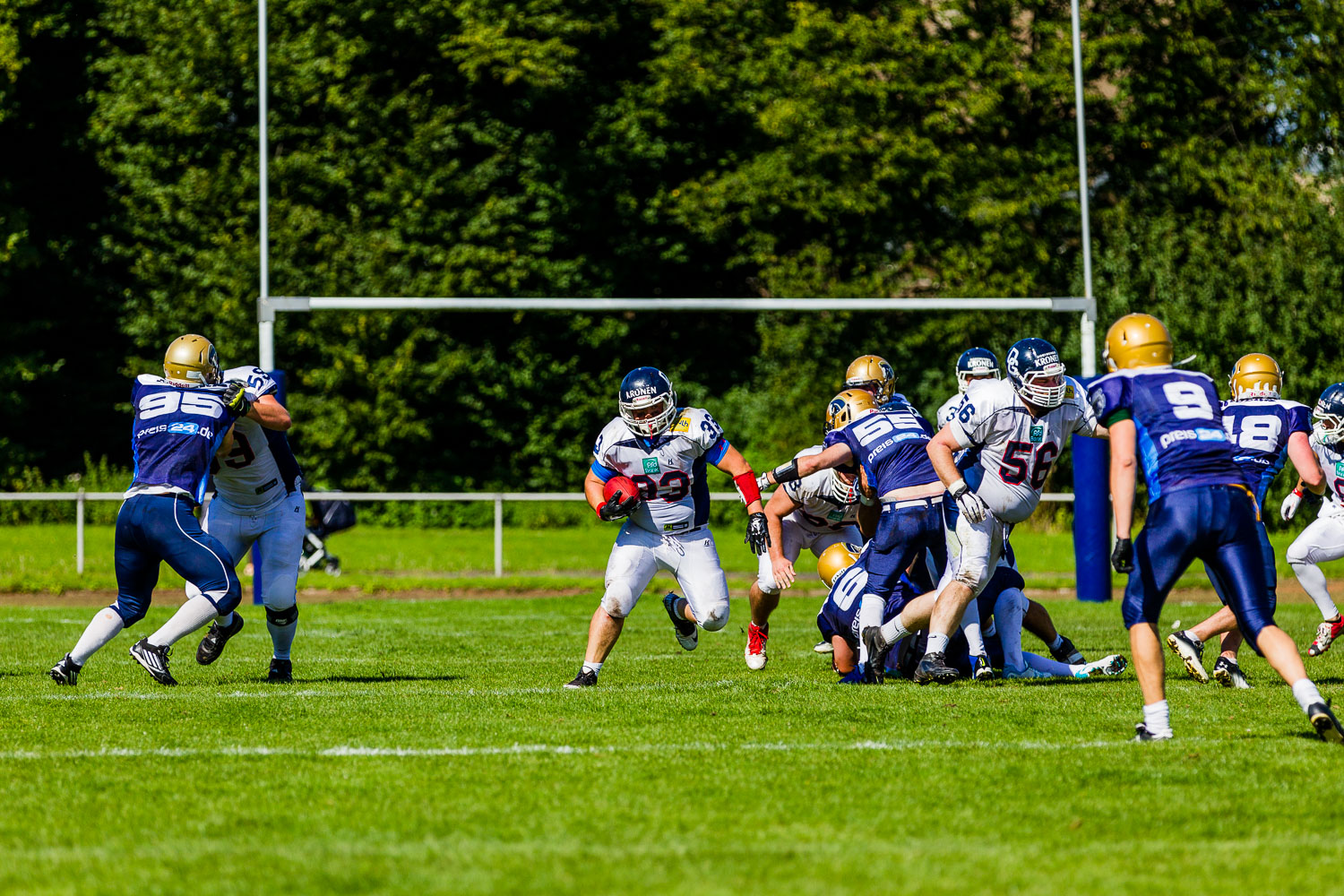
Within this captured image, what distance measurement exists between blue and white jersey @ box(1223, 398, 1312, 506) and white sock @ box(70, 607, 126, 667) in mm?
6285

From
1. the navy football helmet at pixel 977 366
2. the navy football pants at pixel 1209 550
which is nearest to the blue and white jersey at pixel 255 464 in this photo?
the navy football helmet at pixel 977 366

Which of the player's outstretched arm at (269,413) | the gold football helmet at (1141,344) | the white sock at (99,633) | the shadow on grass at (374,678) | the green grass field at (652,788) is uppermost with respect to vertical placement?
the gold football helmet at (1141,344)

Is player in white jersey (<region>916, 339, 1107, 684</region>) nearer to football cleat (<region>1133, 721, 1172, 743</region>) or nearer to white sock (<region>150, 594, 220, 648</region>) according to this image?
football cleat (<region>1133, 721, 1172, 743</region>)

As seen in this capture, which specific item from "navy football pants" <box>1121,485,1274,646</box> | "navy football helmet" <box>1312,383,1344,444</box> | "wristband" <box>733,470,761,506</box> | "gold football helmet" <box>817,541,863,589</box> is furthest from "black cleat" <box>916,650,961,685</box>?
"navy football helmet" <box>1312,383,1344,444</box>

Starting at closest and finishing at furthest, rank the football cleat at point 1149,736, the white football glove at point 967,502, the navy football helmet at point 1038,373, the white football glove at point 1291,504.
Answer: the football cleat at point 1149,736 < the white football glove at point 967,502 < the navy football helmet at point 1038,373 < the white football glove at point 1291,504

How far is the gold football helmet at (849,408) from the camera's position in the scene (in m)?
8.86

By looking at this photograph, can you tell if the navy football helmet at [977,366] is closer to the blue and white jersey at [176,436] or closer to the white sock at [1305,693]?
the white sock at [1305,693]

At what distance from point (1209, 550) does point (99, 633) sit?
18.4 ft

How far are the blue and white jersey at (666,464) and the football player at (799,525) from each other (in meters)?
0.49

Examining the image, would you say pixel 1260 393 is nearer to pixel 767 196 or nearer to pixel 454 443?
pixel 767 196

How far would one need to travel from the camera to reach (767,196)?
29141 millimetres

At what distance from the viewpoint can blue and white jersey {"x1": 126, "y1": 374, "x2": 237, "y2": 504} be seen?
26.0 ft

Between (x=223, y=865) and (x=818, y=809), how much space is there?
182 centimetres

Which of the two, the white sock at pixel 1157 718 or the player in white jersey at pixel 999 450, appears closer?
the white sock at pixel 1157 718
